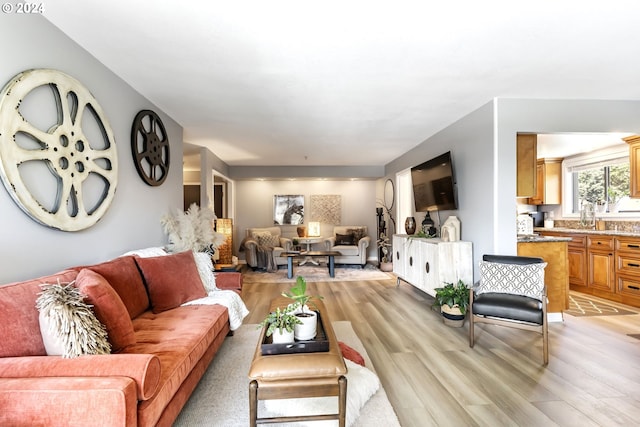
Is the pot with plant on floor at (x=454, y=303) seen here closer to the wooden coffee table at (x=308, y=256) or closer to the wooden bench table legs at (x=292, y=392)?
the wooden bench table legs at (x=292, y=392)

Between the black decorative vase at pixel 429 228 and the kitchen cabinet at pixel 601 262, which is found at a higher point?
the black decorative vase at pixel 429 228

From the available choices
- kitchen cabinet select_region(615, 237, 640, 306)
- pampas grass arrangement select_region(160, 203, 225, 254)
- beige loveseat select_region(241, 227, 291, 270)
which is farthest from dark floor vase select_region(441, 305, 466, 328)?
beige loveseat select_region(241, 227, 291, 270)

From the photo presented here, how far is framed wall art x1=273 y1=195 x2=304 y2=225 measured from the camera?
7883 mm

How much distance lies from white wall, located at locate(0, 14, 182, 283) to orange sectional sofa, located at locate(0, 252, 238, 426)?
30 centimetres

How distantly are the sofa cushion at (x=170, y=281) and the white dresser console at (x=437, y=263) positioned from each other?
2605 millimetres

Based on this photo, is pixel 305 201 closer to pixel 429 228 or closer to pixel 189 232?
pixel 429 228

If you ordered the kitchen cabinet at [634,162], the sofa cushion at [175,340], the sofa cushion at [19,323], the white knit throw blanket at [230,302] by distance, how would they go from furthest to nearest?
the kitchen cabinet at [634,162]
the white knit throw blanket at [230,302]
the sofa cushion at [175,340]
the sofa cushion at [19,323]

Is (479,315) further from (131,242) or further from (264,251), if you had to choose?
(264,251)

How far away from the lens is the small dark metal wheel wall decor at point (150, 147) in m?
2.90

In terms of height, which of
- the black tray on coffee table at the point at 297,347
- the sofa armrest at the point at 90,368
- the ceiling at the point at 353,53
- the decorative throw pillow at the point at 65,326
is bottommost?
the black tray on coffee table at the point at 297,347

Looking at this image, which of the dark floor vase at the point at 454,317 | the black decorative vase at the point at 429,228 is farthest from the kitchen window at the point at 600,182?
the dark floor vase at the point at 454,317

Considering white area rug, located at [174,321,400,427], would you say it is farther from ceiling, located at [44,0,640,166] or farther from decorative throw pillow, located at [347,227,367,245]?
decorative throw pillow, located at [347,227,367,245]

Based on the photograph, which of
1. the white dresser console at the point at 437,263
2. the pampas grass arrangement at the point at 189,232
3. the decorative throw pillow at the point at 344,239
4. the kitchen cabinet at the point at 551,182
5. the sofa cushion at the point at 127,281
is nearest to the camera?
the sofa cushion at the point at 127,281

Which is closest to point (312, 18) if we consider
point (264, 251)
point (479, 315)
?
point (479, 315)
